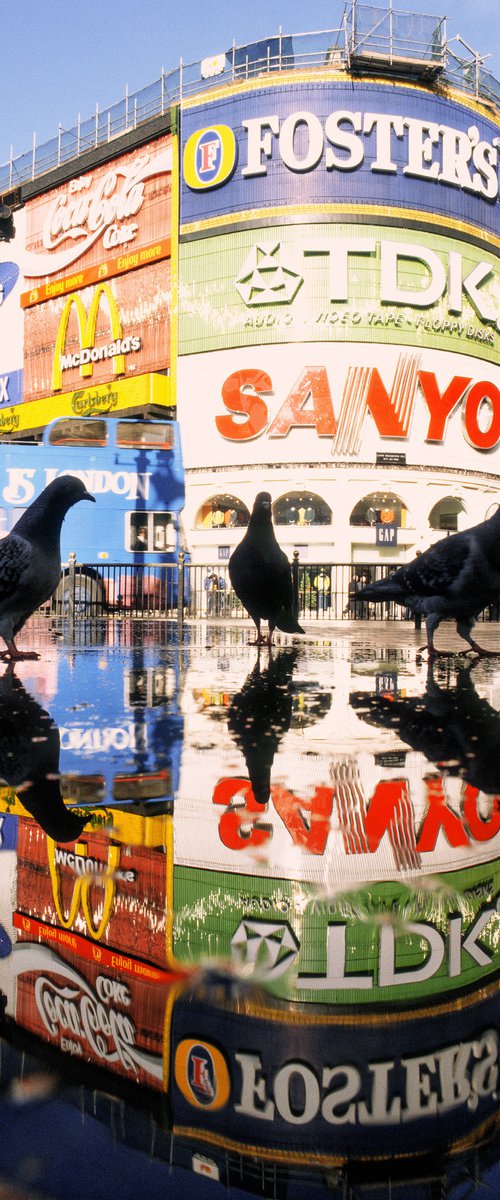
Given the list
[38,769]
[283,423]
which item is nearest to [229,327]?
[283,423]

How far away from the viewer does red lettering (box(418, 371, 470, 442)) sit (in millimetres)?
31812

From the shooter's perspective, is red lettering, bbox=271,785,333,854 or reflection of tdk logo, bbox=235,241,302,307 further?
reflection of tdk logo, bbox=235,241,302,307

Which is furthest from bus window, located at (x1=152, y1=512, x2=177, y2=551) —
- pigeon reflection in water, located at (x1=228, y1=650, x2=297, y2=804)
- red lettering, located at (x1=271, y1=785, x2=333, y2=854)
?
red lettering, located at (x1=271, y1=785, x2=333, y2=854)

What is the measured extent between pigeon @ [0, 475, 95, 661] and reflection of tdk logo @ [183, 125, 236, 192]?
97.1 ft

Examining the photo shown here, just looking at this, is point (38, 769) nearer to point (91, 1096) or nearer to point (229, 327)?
point (91, 1096)

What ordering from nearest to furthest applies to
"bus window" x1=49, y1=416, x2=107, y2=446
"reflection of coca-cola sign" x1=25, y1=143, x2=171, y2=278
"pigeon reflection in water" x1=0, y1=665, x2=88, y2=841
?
"pigeon reflection in water" x1=0, y1=665, x2=88, y2=841 < "bus window" x1=49, y1=416, x2=107, y2=446 < "reflection of coca-cola sign" x1=25, y1=143, x2=171, y2=278

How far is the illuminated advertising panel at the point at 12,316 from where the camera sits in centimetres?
4025

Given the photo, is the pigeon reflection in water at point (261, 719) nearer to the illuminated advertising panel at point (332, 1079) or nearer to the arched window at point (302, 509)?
the illuminated advertising panel at point (332, 1079)

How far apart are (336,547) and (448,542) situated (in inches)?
1000

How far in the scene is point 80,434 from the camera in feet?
Answer: 64.6

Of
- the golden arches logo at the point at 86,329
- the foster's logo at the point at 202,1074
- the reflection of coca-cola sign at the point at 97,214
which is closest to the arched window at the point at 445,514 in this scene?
the golden arches logo at the point at 86,329

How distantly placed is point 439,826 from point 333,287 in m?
31.2

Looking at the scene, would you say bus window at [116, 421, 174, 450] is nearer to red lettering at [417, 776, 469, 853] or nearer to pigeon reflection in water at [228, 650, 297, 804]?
pigeon reflection in water at [228, 650, 297, 804]

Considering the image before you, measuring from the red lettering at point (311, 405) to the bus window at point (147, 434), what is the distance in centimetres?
1200
